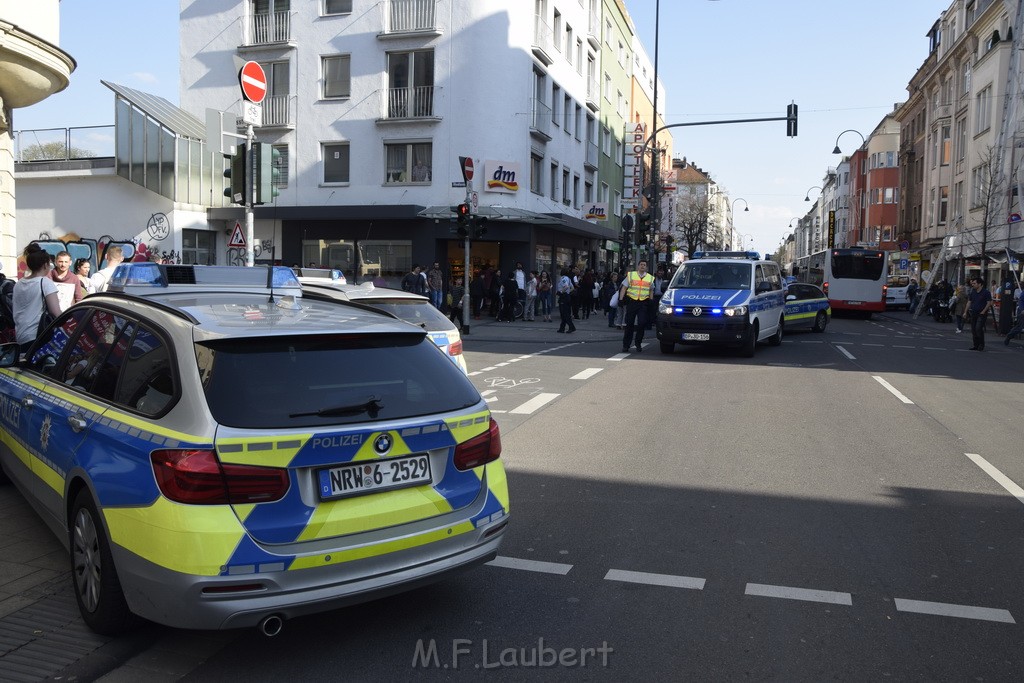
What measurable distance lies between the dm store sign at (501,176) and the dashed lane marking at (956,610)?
28019 mm

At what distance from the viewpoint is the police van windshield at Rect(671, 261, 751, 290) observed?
61.1 feet

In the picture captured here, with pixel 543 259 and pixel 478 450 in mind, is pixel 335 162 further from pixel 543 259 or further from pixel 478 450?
pixel 478 450

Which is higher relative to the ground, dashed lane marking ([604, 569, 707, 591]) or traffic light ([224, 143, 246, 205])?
traffic light ([224, 143, 246, 205])

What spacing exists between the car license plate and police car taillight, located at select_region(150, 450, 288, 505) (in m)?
0.25

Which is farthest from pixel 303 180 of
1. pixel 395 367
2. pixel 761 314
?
pixel 395 367

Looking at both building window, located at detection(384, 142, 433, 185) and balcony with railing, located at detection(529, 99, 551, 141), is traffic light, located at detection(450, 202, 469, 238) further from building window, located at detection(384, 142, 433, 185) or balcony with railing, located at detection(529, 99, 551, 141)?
balcony with railing, located at detection(529, 99, 551, 141)

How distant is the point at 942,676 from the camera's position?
377cm

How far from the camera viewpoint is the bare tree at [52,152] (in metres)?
31.8

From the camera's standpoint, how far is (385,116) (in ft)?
105

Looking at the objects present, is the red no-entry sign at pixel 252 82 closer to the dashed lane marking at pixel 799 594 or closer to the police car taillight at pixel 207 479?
the police car taillight at pixel 207 479

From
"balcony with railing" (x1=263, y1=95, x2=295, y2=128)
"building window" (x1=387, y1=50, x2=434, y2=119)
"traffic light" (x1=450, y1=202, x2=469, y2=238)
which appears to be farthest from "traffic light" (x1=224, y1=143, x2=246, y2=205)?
"balcony with railing" (x1=263, y1=95, x2=295, y2=128)

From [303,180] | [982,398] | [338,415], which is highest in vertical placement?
[303,180]

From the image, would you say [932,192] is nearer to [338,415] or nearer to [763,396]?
[763,396]

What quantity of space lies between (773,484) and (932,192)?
6127 centimetres
